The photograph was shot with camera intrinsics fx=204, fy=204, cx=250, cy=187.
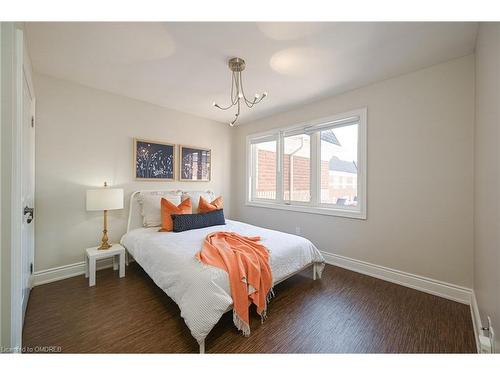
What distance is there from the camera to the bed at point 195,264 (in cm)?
137

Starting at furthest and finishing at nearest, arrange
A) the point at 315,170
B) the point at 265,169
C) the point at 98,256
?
1. the point at 265,169
2. the point at 315,170
3. the point at 98,256

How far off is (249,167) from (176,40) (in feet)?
8.35

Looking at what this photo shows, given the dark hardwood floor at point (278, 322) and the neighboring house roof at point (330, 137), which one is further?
the neighboring house roof at point (330, 137)

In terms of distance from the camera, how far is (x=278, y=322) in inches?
66.5

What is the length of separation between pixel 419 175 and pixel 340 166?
0.91 m

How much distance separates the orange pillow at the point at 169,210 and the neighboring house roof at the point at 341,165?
216 cm

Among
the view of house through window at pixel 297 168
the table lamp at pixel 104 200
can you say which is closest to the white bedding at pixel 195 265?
the table lamp at pixel 104 200

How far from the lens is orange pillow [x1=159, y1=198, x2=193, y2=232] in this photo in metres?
2.64

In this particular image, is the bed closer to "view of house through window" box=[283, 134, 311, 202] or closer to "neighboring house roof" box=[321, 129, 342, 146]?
"view of house through window" box=[283, 134, 311, 202]

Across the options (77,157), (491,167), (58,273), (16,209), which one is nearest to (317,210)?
(491,167)

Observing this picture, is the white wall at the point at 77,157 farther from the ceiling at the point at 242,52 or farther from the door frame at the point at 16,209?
the door frame at the point at 16,209

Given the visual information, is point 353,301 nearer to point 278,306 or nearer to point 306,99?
point 278,306

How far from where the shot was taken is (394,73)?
89.4 inches

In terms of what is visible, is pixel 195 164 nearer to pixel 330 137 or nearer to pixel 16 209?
pixel 330 137
